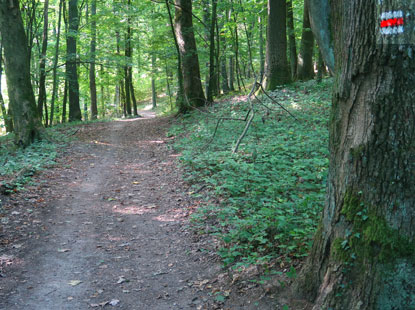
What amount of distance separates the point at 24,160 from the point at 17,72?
3486 mm

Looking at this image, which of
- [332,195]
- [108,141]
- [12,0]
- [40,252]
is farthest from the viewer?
[108,141]

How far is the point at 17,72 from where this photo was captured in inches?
445

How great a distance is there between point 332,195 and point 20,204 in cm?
601

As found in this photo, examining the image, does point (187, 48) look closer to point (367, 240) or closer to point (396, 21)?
point (396, 21)

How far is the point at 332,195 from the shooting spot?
2.90m

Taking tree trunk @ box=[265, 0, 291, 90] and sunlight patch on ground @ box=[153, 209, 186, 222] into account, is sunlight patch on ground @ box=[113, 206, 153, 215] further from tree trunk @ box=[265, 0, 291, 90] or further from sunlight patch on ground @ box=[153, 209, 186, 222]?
tree trunk @ box=[265, 0, 291, 90]

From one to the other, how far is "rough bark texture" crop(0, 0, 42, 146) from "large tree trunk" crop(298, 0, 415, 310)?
11262 millimetres

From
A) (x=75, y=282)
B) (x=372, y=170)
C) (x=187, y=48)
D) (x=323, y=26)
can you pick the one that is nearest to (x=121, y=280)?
(x=75, y=282)

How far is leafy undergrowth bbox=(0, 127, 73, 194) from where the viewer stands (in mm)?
7518

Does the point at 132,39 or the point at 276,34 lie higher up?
the point at 132,39

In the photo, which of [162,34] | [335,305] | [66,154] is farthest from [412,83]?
[162,34]

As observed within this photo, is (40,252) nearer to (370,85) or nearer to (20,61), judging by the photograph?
(370,85)

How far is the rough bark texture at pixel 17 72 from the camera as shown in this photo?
11164mm

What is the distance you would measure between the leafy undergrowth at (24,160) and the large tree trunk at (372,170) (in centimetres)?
664
